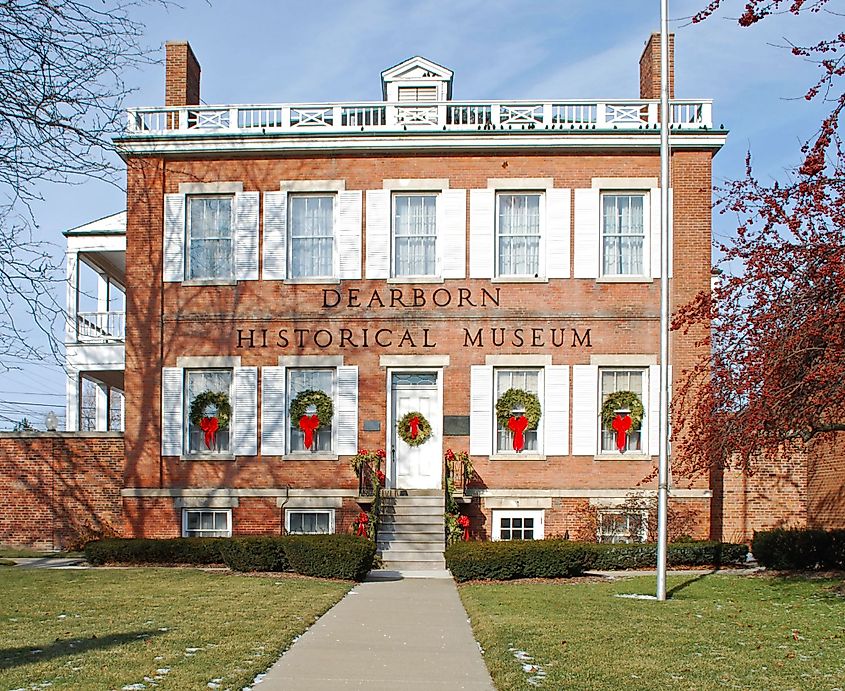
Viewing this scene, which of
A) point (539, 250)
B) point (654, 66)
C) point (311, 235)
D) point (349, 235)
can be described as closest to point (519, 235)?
point (539, 250)

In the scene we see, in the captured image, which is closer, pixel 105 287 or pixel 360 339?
pixel 360 339

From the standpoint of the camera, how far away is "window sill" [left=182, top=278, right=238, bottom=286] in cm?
2370

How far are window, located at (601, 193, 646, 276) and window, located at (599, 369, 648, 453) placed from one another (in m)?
2.12

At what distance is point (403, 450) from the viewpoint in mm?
23312

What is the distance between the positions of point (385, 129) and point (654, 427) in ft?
28.1

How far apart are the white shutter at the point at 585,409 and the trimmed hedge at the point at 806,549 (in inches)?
168

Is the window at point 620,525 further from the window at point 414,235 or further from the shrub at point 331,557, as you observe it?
the window at point 414,235

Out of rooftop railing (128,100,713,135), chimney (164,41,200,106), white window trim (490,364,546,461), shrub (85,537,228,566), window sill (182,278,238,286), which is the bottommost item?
shrub (85,537,228,566)

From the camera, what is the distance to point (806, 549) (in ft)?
64.5

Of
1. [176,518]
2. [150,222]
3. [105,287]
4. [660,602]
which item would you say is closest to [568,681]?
[660,602]

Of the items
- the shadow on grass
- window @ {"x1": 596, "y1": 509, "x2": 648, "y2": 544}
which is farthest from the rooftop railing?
the shadow on grass

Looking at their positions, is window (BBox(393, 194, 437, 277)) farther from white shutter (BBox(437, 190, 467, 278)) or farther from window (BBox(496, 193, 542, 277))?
window (BBox(496, 193, 542, 277))

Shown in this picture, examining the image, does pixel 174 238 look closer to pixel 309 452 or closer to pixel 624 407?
pixel 309 452

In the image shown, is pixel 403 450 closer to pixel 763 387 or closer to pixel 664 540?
pixel 664 540
